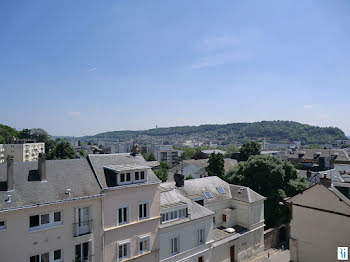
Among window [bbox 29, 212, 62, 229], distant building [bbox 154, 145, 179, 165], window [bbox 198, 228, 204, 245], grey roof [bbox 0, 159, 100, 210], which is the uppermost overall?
grey roof [bbox 0, 159, 100, 210]

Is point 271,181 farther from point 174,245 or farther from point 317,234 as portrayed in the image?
point 174,245

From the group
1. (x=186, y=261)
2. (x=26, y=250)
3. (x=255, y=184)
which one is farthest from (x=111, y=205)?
(x=255, y=184)

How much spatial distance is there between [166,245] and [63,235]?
31.1 feet

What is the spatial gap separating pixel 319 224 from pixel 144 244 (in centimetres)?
1447

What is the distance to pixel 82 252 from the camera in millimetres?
17641

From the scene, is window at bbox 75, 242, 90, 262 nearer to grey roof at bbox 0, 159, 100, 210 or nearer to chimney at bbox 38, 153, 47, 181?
grey roof at bbox 0, 159, 100, 210

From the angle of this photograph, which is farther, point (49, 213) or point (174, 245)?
point (174, 245)

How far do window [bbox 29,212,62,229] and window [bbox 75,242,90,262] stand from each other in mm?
2448

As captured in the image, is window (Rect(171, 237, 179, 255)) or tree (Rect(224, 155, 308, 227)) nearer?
window (Rect(171, 237, 179, 255))

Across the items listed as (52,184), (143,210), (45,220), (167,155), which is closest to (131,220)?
(143,210)

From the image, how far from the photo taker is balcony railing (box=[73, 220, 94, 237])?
17.2m

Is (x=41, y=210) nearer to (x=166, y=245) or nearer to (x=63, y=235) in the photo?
(x=63, y=235)

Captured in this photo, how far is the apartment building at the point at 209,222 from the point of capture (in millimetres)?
23219

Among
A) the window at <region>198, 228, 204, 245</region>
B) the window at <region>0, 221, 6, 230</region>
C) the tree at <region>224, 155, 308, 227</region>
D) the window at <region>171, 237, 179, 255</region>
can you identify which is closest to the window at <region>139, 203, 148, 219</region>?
the window at <region>171, 237, 179, 255</region>
